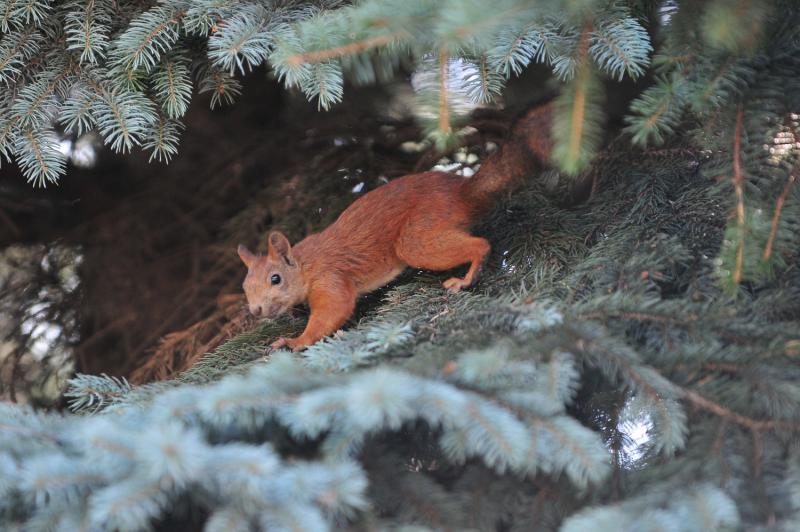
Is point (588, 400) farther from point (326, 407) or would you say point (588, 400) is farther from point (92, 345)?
point (92, 345)

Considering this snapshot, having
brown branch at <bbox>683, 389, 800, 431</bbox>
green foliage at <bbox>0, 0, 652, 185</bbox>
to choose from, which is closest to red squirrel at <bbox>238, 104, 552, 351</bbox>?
green foliage at <bbox>0, 0, 652, 185</bbox>

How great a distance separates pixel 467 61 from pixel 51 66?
1.10 meters

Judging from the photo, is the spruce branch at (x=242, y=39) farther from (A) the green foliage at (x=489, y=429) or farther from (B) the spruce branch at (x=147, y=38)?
(A) the green foliage at (x=489, y=429)

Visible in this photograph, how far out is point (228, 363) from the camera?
217 centimetres

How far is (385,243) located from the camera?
2.54 meters

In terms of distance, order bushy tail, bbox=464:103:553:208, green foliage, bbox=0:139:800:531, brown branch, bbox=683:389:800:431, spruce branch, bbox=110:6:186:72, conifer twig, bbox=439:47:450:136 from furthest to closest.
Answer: bushy tail, bbox=464:103:553:208 → spruce branch, bbox=110:6:186:72 → conifer twig, bbox=439:47:450:136 → brown branch, bbox=683:389:800:431 → green foliage, bbox=0:139:800:531

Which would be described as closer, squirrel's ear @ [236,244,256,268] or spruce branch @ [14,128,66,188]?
spruce branch @ [14,128,66,188]

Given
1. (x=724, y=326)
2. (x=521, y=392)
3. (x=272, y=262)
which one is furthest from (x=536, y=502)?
(x=272, y=262)

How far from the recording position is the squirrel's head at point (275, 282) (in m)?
2.58

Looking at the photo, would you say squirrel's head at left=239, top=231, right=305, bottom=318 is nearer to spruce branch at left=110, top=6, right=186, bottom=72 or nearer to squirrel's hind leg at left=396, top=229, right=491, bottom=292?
squirrel's hind leg at left=396, top=229, right=491, bottom=292

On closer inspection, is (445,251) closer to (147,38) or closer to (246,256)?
(246,256)

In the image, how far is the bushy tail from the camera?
7.22 feet

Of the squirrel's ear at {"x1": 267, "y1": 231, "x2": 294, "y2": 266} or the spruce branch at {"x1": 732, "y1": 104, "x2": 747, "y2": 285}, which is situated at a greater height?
the spruce branch at {"x1": 732, "y1": 104, "x2": 747, "y2": 285}

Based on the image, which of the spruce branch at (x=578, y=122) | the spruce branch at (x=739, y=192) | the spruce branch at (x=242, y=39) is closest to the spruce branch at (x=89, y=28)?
the spruce branch at (x=242, y=39)
